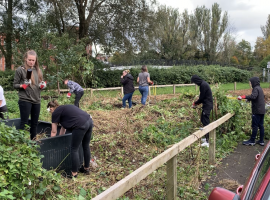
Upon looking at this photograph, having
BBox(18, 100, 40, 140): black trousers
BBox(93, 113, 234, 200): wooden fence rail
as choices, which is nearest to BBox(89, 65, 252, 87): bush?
BBox(18, 100, 40, 140): black trousers

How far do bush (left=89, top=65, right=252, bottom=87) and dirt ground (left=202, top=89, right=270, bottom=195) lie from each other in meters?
11.7

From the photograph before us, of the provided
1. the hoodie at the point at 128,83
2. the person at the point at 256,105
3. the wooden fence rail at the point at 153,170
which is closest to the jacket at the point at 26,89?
the wooden fence rail at the point at 153,170

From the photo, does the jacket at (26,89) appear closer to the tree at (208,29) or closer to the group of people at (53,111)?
the group of people at (53,111)

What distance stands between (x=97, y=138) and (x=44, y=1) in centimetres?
1388

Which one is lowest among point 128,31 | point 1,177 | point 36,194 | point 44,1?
point 36,194

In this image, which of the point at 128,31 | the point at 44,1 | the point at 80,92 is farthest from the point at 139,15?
the point at 80,92

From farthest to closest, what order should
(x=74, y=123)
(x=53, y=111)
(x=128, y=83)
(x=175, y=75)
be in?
(x=175, y=75)
(x=128, y=83)
(x=53, y=111)
(x=74, y=123)

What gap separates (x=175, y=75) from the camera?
955 inches

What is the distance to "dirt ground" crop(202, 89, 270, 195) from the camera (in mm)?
3861

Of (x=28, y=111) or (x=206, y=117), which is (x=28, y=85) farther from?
(x=206, y=117)

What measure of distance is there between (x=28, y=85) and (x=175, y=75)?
21239 mm

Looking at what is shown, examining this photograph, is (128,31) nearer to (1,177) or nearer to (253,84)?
(253,84)

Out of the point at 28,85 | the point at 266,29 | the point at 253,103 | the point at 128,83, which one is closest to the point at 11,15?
the point at 128,83

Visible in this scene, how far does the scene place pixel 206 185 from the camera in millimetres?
3783
